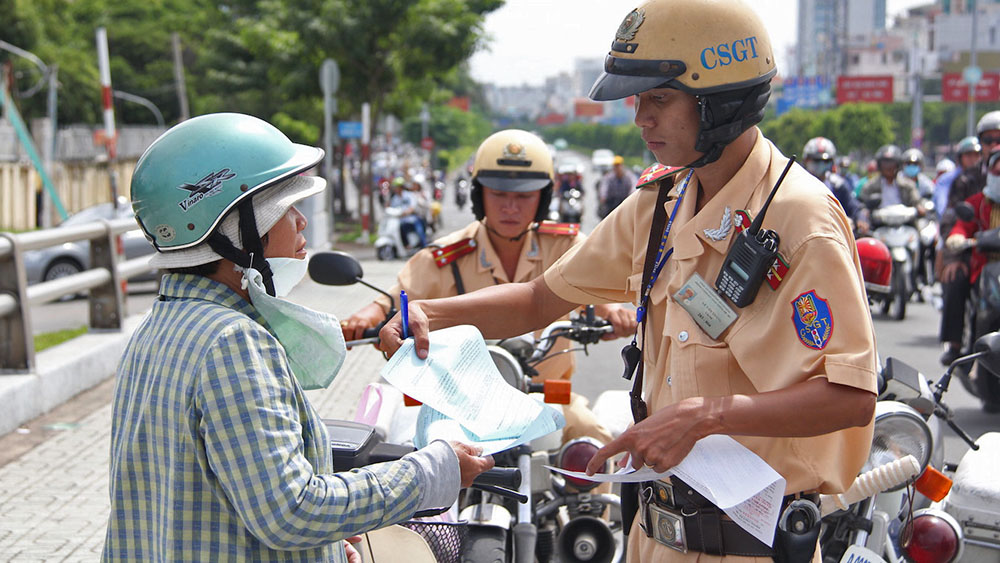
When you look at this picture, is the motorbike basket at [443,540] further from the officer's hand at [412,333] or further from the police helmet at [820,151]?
the police helmet at [820,151]

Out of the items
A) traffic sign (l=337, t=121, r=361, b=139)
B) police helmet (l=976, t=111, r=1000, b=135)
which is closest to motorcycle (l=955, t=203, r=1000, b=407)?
police helmet (l=976, t=111, r=1000, b=135)

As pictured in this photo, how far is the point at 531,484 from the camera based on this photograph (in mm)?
4059

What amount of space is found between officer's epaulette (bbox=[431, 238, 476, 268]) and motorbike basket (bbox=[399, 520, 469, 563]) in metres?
1.50

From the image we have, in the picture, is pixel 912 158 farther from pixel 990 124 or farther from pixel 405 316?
pixel 405 316

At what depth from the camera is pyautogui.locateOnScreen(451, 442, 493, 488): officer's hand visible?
222 cm

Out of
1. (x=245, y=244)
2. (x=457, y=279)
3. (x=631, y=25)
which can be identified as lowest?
(x=457, y=279)

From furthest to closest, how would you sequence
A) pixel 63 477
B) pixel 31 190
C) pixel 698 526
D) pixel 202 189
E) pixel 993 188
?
1. pixel 31 190
2. pixel 993 188
3. pixel 63 477
4. pixel 698 526
5. pixel 202 189

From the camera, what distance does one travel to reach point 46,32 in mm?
44969

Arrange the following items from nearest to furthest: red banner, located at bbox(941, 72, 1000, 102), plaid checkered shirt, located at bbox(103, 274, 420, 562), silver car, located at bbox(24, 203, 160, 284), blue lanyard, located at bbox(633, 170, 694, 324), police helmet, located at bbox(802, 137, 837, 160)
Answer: plaid checkered shirt, located at bbox(103, 274, 420, 562), blue lanyard, located at bbox(633, 170, 694, 324), police helmet, located at bbox(802, 137, 837, 160), silver car, located at bbox(24, 203, 160, 284), red banner, located at bbox(941, 72, 1000, 102)

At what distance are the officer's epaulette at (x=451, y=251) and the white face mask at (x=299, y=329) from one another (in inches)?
91.3

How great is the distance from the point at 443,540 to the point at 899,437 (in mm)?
1451

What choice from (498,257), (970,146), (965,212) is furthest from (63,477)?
(970,146)

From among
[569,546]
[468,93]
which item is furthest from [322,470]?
[468,93]

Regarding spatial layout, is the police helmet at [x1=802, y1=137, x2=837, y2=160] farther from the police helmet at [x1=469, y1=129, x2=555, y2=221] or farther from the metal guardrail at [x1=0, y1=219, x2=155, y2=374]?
the police helmet at [x1=469, y1=129, x2=555, y2=221]
